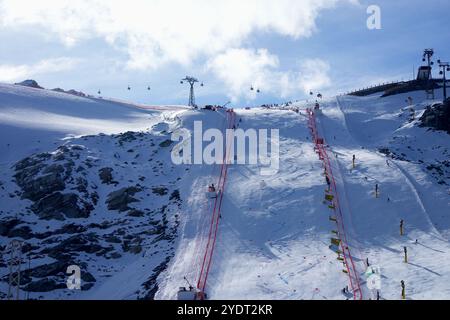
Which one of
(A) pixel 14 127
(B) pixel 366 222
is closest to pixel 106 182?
(A) pixel 14 127

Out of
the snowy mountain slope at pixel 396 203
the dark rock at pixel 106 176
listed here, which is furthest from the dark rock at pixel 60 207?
the snowy mountain slope at pixel 396 203

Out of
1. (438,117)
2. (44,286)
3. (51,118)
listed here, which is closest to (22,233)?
(44,286)

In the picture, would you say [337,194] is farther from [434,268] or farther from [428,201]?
[434,268]

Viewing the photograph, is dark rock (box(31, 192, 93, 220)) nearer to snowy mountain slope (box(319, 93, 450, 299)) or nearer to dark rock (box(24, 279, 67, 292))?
dark rock (box(24, 279, 67, 292))

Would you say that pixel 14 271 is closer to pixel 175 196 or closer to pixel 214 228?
pixel 214 228

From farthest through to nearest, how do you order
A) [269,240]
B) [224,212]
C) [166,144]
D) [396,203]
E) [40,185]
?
[166,144]
[40,185]
[224,212]
[396,203]
[269,240]

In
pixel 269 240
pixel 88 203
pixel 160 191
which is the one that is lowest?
pixel 269 240

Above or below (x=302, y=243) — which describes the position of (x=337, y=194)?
above
